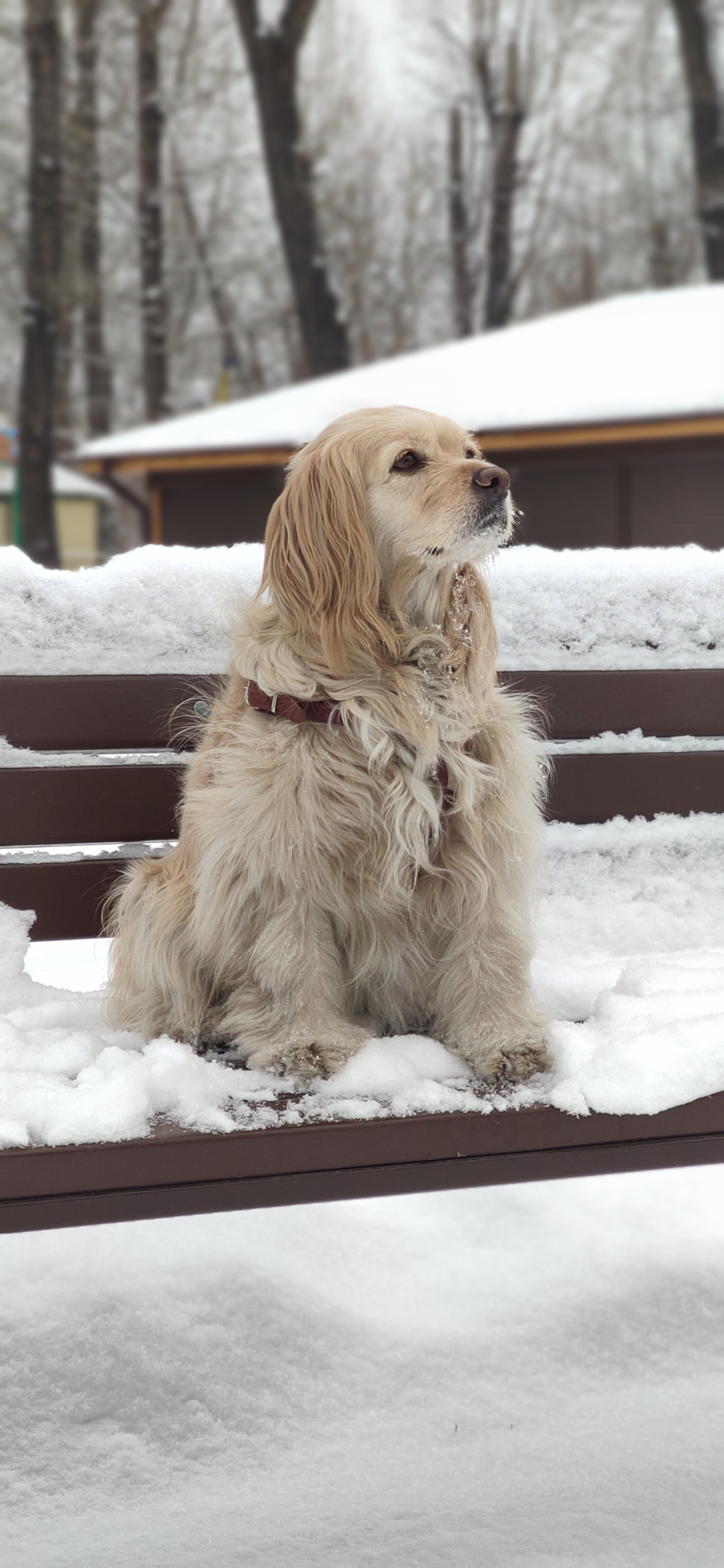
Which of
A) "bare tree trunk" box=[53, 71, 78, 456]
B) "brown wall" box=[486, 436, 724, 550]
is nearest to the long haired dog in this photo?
"brown wall" box=[486, 436, 724, 550]

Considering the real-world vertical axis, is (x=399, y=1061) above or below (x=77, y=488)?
above

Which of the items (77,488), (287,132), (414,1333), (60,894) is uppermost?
(287,132)

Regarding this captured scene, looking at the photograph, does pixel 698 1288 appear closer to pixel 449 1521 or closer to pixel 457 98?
pixel 449 1521

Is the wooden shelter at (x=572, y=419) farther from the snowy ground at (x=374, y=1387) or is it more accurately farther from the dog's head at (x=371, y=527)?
the dog's head at (x=371, y=527)

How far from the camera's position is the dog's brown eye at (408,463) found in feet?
7.29

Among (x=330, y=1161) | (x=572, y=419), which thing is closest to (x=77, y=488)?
(x=572, y=419)

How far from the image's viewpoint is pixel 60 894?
279 centimetres

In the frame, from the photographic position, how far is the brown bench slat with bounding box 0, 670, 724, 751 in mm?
2721

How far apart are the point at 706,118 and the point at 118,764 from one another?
17.4 m

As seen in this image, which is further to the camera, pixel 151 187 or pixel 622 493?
pixel 151 187

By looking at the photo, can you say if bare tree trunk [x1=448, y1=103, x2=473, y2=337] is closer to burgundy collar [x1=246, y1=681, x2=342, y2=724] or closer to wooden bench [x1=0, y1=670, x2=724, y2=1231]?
wooden bench [x1=0, y1=670, x2=724, y2=1231]

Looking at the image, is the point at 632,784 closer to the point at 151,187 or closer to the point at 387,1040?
the point at 387,1040

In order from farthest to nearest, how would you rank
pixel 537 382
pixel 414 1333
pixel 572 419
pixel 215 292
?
pixel 215 292 → pixel 537 382 → pixel 572 419 → pixel 414 1333

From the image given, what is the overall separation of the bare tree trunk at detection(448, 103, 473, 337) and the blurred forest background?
0.18 feet
